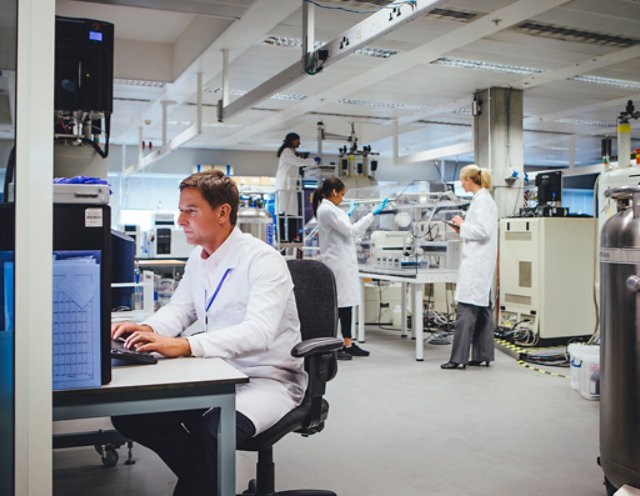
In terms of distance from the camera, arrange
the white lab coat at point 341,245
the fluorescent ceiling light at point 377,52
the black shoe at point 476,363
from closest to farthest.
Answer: the black shoe at point 476,363 → the white lab coat at point 341,245 → the fluorescent ceiling light at point 377,52

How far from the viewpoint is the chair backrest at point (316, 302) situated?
211 cm

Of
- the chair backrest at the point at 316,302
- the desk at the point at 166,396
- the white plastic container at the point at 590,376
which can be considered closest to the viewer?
the desk at the point at 166,396

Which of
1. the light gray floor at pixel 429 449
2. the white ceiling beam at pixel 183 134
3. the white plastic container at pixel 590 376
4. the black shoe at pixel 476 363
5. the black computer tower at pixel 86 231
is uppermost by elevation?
the white ceiling beam at pixel 183 134

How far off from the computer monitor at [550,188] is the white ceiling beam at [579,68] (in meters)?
0.92

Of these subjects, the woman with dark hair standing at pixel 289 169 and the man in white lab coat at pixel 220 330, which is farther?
the woman with dark hair standing at pixel 289 169

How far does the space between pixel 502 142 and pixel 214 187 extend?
16.2ft

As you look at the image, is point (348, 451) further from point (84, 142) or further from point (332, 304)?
point (84, 142)

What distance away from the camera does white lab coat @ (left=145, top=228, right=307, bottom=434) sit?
5.43 feet

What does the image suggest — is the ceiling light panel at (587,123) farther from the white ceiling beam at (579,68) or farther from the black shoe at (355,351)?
the black shoe at (355,351)

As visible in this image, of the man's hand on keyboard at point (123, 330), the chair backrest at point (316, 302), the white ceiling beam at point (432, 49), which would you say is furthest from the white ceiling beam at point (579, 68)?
the man's hand on keyboard at point (123, 330)

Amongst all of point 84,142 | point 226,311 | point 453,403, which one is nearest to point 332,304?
point 226,311

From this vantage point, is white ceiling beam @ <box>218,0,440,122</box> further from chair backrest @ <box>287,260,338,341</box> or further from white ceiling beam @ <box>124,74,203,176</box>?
white ceiling beam @ <box>124,74,203,176</box>

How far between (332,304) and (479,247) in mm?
2525

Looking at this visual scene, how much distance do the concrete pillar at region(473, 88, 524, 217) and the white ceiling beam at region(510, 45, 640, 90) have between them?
20 cm
